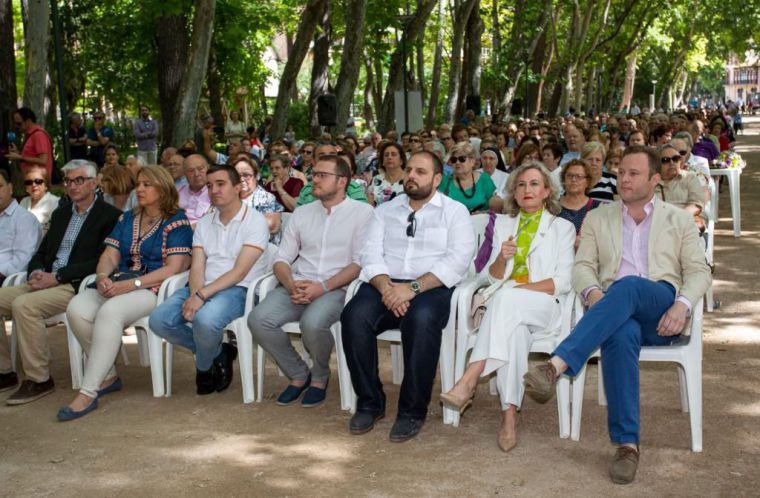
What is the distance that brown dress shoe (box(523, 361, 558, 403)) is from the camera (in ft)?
16.1

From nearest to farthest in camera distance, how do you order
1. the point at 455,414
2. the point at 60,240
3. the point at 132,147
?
the point at 455,414
the point at 60,240
the point at 132,147

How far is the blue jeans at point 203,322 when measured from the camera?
252 inches

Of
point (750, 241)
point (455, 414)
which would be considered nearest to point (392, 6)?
point (750, 241)

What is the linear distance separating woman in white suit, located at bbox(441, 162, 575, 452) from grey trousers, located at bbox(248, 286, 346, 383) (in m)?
1.04

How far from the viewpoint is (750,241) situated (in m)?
11.7

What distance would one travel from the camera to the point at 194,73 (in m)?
13.9

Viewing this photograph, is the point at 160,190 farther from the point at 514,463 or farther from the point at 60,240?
the point at 514,463

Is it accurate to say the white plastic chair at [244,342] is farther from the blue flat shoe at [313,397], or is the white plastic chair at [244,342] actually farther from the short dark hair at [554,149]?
the short dark hair at [554,149]

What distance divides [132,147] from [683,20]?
31142 millimetres

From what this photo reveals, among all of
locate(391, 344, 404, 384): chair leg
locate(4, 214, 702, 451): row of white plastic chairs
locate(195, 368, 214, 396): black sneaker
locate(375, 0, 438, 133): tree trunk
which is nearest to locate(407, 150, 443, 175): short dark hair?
locate(4, 214, 702, 451): row of white plastic chairs

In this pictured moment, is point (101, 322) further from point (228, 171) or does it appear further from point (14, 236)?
point (14, 236)

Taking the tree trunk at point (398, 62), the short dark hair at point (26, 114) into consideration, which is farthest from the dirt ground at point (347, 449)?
the tree trunk at point (398, 62)

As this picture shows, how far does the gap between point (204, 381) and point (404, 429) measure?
5.39 ft

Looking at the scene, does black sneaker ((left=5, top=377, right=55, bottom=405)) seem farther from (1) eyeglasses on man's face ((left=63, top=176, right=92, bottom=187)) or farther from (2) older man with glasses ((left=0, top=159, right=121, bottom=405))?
(1) eyeglasses on man's face ((left=63, top=176, right=92, bottom=187))
